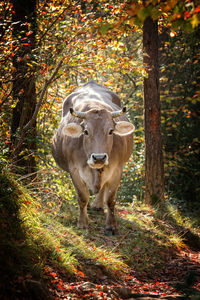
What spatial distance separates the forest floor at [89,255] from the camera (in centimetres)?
371

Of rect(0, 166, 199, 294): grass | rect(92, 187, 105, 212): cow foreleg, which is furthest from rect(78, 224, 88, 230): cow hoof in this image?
rect(92, 187, 105, 212): cow foreleg

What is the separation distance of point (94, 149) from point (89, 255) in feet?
6.04

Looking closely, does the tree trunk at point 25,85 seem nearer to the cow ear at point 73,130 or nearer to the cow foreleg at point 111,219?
the cow ear at point 73,130

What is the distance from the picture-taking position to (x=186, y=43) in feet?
41.0

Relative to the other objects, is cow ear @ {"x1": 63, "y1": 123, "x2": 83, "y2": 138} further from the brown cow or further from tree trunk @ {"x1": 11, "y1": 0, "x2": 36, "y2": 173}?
tree trunk @ {"x1": 11, "y1": 0, "x2": 36, "y2": 173}

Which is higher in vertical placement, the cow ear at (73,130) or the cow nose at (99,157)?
the cow ear at (73,130)

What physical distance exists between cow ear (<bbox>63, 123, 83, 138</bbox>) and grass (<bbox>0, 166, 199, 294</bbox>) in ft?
4.20

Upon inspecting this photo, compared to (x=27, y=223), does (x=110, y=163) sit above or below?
above

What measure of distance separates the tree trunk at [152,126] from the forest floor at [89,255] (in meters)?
0.99

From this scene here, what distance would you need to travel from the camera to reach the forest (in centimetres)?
Result: 392

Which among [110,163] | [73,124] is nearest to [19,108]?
[73,124]

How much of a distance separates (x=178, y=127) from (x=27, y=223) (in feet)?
29.6

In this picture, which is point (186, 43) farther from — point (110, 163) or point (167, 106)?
point (110, 163)

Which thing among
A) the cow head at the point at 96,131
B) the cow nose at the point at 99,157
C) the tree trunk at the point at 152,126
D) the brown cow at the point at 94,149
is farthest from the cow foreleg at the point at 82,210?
the tree trunk at the point at 152,126
